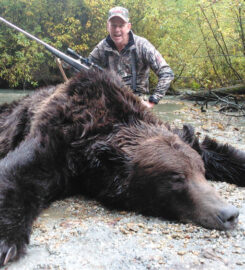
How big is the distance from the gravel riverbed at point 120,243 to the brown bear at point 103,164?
0.31ft

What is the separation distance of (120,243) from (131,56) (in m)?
3.89

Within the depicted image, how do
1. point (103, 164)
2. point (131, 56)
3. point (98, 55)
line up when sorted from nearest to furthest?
point (103, 164) < point (131, 56) < point (98, 55)

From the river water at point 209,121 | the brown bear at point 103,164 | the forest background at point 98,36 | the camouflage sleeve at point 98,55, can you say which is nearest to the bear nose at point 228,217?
the brown bear at point 103,164

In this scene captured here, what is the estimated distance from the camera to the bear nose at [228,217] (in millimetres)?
2301

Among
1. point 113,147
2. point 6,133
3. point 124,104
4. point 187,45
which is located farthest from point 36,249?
point 187,45

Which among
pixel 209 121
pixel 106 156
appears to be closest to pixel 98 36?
pixel 209 121

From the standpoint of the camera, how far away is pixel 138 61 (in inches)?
220

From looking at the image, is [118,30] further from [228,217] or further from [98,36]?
[98,36]

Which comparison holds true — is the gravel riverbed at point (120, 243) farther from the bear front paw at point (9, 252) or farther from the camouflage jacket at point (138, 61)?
the camouflage jacket at point (138, 61)

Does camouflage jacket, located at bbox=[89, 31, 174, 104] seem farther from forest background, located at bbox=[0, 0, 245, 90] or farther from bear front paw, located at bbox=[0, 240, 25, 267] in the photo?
forest background, located at bbox=[0, 0, 245, 90]

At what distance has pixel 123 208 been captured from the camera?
2791mm

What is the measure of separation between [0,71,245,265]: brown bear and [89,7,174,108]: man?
6.75ft

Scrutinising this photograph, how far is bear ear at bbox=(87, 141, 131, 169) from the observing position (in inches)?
111

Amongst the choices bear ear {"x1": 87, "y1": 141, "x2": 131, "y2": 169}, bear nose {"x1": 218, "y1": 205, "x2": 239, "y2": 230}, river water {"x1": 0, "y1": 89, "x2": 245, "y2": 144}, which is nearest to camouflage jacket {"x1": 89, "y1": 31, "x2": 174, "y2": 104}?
river water {"x1": 0, "y1": 89, "x2": 245, "y2": 144}
